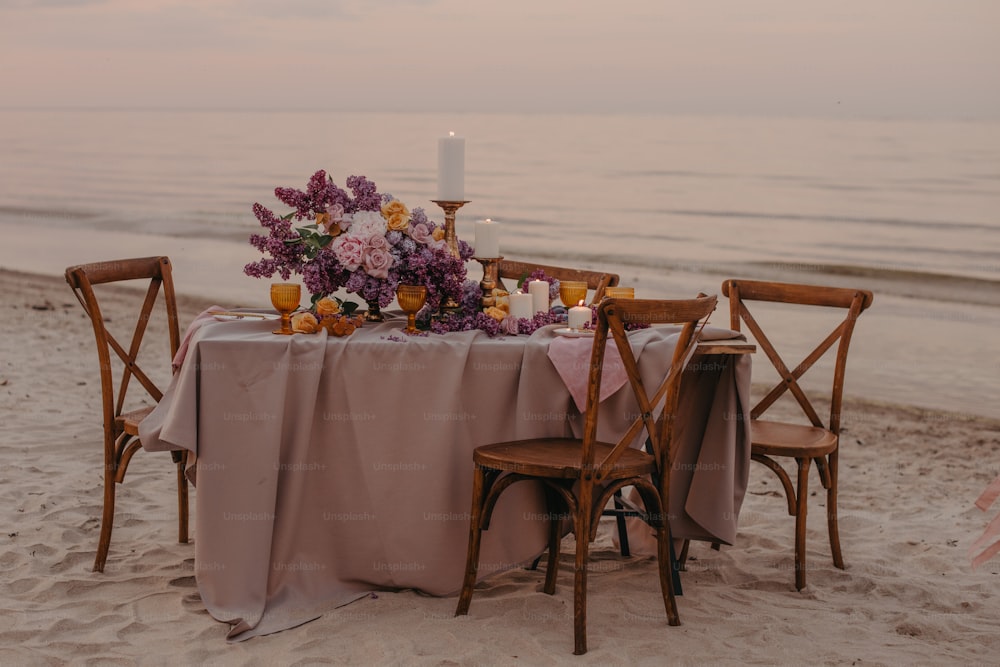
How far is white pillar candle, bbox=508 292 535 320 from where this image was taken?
3.52 meters

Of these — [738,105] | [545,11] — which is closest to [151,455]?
[545,11]

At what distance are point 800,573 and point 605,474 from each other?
3.64ft

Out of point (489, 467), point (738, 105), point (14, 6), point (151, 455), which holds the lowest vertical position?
point (151, 455)

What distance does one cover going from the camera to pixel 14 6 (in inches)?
949

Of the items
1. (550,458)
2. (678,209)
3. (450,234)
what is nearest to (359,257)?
(450,234)

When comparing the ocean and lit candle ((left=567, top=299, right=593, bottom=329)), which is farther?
the ocean

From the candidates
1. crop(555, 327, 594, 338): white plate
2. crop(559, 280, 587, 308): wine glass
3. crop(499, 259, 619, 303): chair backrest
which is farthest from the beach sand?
crop(499, 259, 619, 303): chair backrest

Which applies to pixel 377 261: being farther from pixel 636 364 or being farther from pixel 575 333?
pixel 636 364

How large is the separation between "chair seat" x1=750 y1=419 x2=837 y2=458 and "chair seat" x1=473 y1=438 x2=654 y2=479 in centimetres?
62

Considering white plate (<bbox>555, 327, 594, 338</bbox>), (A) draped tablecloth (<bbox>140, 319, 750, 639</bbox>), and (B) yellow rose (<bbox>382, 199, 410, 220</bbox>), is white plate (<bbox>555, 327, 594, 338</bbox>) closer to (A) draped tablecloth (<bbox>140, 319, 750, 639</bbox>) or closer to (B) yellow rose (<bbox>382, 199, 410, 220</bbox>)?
(A) draped tablecloth (<bbox>140, 319, 750, 639</bbox>)

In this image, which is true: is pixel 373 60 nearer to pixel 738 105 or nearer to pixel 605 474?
pixel 738 105

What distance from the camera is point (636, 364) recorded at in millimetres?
3225

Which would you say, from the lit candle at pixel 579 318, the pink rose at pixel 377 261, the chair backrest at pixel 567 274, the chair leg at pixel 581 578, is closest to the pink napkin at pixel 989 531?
the chair leg at pixel 581 578

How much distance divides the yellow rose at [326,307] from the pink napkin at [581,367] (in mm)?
716
